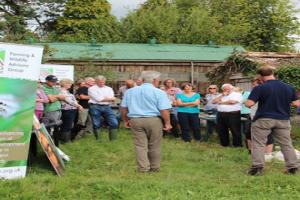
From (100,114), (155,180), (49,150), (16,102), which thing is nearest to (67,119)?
(100,114)

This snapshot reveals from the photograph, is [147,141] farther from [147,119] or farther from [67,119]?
[67,119]

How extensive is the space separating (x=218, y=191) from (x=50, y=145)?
297 centimetres

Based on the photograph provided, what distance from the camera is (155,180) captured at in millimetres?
7055

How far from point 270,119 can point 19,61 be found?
386cm

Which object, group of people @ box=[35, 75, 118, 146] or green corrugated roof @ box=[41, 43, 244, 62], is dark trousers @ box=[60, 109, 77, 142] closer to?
group of people @ box=[35, 75, 118, 146]

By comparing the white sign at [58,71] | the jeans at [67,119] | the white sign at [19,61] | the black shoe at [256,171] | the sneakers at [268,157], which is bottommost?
the sneakers at [268,157]

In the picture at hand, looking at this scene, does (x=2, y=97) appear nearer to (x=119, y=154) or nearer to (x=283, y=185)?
(x=119, y=154)

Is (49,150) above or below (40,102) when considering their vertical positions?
below

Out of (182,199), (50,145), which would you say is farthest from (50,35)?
(182,199)

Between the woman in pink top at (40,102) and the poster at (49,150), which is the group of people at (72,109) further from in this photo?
the poster at (49,150)

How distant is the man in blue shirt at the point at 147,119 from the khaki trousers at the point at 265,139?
1418 millimetres

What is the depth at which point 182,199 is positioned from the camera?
6176 mm

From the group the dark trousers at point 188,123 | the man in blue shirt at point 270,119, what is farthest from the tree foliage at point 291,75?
the man in blue shirt at point 270,119

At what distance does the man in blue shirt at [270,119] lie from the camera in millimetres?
7770
